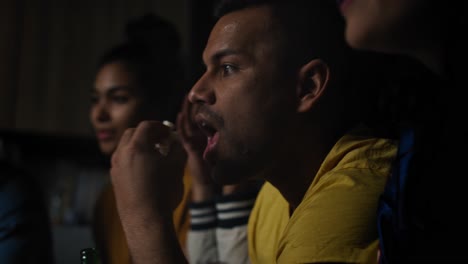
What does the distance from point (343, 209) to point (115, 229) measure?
0.35 m

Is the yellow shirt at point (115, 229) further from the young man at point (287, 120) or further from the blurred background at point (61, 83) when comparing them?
the blurred background at point (61, 83)

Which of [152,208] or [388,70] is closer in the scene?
[388,70]

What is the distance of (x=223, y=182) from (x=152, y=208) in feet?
0.27

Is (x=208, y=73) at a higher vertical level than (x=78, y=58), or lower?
higher

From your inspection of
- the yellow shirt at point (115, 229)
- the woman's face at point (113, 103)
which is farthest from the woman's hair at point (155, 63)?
the yellow shirt at point (115, 229)

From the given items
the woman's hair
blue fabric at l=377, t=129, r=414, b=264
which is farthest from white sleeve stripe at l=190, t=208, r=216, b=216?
blue fabric at l=377, t=129, r=414, b=264

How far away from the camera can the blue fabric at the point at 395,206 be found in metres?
0.40

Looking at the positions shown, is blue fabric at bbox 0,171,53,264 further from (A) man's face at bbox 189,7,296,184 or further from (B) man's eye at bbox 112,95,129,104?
(A) man's face at bbox 189,7,296,184

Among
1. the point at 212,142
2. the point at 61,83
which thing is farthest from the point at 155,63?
the point at 61,83

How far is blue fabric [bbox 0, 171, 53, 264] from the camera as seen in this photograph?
2.29 feet

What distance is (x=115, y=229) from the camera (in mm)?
696

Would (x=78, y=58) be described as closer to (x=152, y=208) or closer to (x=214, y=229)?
(x=214, y=229)

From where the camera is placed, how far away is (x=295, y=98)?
0.50 meters

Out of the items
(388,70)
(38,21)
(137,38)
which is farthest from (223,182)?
(38,21)
